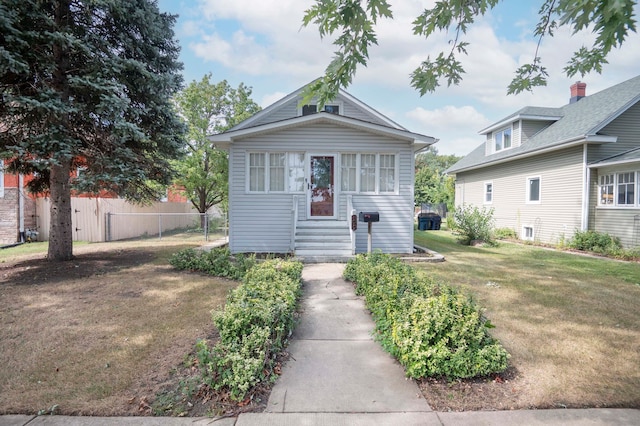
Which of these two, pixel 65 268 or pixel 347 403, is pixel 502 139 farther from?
pixel 65 268

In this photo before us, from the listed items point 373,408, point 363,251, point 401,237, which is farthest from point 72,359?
point 401,237

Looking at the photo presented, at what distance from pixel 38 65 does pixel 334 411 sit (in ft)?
28.0

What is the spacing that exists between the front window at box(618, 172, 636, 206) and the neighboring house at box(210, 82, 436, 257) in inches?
273

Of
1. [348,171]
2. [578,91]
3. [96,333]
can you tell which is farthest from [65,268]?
[578,91]

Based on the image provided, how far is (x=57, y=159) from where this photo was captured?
6992mm

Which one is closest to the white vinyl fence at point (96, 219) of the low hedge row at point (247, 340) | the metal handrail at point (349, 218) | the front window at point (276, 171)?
the front window at point (276, 171)

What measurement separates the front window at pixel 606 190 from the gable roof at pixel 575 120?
1.31 meters

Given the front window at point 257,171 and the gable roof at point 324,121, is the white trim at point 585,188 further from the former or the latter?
the front window at point 257,171

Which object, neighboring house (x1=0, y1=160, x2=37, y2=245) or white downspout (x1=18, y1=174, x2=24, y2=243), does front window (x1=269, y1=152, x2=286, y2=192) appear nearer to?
neighboring house (x1=0, y1=160, x2=37, y2=245)

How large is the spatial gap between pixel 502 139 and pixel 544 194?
4805mm

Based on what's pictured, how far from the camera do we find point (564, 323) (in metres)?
4.39

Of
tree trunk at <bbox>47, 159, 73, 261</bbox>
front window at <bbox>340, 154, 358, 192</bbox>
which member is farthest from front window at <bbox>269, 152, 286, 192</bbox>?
tree trunk at <bbox>47, 159, 73, 261</bbox>

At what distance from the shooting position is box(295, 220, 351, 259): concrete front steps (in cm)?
894

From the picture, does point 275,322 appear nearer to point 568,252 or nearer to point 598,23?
point 598,23
